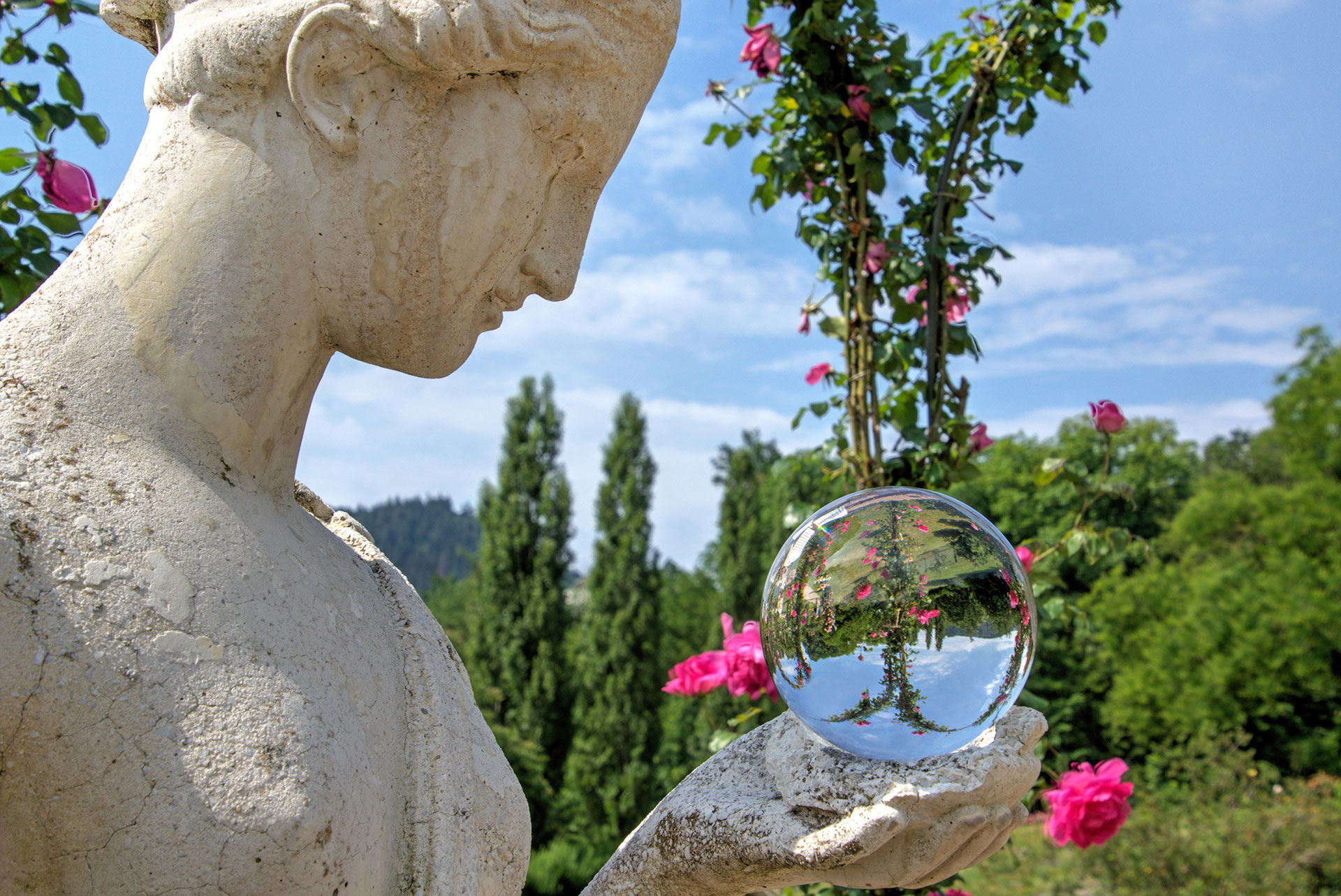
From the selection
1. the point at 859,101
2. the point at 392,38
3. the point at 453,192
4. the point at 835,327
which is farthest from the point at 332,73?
the point at 835,327

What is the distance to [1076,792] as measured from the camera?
2.77m

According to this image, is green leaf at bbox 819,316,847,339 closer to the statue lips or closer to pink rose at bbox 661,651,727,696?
pink rose at bbox 661,651,727,696

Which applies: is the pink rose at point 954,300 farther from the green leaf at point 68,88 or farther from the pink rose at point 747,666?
the green leaf at point 68,88

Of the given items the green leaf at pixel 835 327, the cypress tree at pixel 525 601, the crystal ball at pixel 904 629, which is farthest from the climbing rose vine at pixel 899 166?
the cypress tree at pixel 525 601

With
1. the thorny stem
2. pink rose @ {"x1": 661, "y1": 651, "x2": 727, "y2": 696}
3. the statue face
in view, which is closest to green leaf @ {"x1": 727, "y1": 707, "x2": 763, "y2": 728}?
pink rose @ {"x1": 661, "y1": 651, "x2": 727, "y2": 696}

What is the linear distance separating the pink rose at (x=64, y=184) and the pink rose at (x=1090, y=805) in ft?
10.5

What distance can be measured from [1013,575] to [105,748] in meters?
1.10

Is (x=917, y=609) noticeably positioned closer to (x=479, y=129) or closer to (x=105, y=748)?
(x=479, y=129)

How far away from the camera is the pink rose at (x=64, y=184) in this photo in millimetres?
2613

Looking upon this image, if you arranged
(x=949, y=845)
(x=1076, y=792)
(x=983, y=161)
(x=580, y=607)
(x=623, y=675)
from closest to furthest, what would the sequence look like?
(x=949, y=845) → (x=1076, y=792) → (x=983, y=161) → (x=623, y=675) → (x=580, y=607)

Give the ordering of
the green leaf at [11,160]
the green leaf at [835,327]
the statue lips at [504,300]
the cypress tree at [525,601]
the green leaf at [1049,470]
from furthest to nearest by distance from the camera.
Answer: the cypress tree at [525,601] < the green leaf at [835,327] < the green leaf at [1049,470] < the green leaf at [11,160] < the statue lips at [504,300]

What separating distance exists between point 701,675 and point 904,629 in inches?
79.3

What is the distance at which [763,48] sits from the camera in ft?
11.8

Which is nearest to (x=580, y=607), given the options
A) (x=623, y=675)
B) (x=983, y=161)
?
(x=623, y=675)
